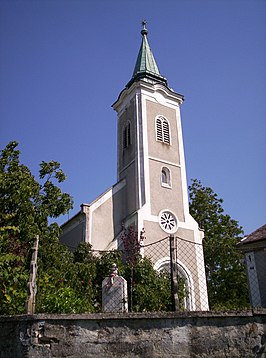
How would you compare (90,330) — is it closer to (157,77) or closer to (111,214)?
(111,214)

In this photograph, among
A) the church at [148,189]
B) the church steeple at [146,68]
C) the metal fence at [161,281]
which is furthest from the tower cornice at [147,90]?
the metal fence at [161,281]

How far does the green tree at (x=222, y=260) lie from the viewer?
24375mm

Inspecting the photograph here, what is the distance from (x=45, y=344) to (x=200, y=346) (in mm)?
2024

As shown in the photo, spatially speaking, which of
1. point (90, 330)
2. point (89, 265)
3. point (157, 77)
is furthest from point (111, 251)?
point (157, 77)

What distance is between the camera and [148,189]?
20.8 meters

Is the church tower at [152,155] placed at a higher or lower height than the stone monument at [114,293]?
higher

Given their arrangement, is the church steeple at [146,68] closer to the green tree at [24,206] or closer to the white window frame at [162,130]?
the white window frame at [162,130]

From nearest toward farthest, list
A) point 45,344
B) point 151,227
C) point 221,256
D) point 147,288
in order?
point 45,344, point 147,288, point 151,227, point 221,256

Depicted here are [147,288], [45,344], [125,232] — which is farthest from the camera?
[125,232]

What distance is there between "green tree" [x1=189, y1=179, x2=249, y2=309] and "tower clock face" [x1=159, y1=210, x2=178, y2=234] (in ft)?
13.8

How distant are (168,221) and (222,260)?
6.61 m

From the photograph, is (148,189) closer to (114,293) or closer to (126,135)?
(126,135)

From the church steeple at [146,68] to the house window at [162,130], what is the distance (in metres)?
3.17

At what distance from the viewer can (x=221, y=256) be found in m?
25.0
